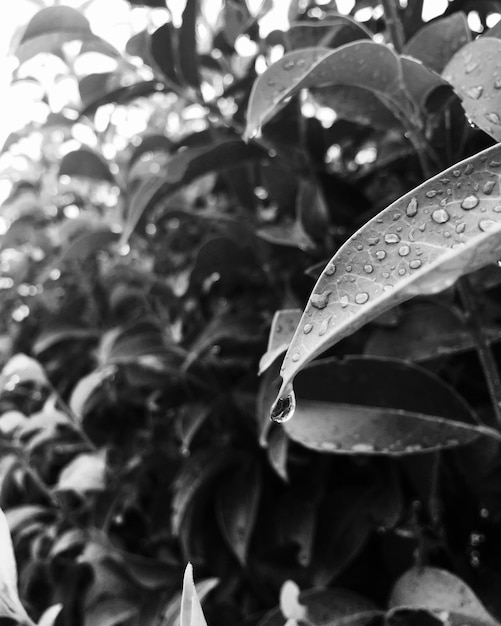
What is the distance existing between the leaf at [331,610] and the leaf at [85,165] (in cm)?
91

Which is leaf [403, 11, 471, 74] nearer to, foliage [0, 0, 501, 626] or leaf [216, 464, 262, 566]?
foliage [0, 0, 501, 626]

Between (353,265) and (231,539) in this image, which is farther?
(231,539)

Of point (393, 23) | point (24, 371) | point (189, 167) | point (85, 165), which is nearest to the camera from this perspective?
point (393, 23)

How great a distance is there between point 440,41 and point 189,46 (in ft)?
1.38

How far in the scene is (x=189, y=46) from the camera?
913mm

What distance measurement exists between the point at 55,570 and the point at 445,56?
128cm

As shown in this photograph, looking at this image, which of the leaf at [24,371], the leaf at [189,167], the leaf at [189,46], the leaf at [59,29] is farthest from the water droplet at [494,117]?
the leaf at [24,371]

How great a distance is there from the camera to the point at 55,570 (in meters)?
1.27

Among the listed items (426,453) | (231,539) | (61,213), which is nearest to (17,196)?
(61,213)

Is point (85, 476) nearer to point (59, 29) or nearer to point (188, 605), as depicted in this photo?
point (188, 605)

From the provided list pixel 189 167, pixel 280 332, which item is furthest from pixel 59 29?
pixel 280 332

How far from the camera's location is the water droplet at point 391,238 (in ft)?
1.30

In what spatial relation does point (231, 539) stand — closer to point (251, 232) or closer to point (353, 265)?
point (251, 232)

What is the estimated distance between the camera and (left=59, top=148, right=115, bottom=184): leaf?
3.80ft
